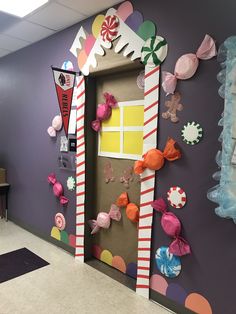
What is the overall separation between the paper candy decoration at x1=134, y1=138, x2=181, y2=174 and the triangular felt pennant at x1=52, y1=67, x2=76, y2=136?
1.07 meters

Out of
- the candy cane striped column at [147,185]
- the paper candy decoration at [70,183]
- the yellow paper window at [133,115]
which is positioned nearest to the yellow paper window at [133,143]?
the yellow paper window at [133,115]

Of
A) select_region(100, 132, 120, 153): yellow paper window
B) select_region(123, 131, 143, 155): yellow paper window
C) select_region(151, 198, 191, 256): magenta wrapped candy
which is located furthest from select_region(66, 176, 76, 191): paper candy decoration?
select_region(151, 198, 191, 256): magenta wrapped candy

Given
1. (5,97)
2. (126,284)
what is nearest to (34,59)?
(5,97)

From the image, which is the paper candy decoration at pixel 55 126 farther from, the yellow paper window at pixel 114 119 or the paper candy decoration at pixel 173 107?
the paper candy decoration at pixel 173 107

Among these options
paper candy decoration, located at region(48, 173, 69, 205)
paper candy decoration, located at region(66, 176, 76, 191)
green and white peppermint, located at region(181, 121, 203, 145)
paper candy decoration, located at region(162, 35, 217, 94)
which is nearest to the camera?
paper candy decoration, located at region(162, 35, 217, 94)

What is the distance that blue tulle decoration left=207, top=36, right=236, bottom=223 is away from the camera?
1.79m

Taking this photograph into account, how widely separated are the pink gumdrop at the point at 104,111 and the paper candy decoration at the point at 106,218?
3.30ft

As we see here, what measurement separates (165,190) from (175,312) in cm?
105

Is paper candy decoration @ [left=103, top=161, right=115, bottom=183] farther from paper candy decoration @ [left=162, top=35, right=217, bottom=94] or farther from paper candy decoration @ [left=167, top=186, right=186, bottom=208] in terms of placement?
paper candy decoration @ [left=162, top=35, right=217, bottom=94]

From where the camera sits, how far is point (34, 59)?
12.0ft

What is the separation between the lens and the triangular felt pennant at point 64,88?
2.72m

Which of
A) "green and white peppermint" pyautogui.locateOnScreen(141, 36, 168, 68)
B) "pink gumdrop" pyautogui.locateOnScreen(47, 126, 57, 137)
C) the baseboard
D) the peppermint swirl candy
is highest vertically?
the peppermint swirl candy

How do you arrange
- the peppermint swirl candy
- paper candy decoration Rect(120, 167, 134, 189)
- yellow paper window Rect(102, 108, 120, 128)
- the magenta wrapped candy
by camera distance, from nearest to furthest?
the magenta wrapped candy, the peppermint swirl candy, paper candy decoration Rect(120, 167, 134, 189), yellow paper window Rect(102, 108, 120, 128)

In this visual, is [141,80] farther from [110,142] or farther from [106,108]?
[110,142]
